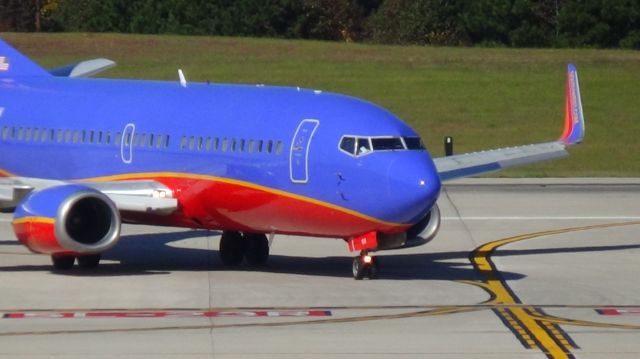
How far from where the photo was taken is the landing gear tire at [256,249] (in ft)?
102

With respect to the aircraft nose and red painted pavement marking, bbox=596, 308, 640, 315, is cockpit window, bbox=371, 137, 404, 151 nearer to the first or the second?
the aircraft nose

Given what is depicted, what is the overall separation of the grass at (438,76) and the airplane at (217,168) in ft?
97.7

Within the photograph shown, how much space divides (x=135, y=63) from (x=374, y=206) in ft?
199

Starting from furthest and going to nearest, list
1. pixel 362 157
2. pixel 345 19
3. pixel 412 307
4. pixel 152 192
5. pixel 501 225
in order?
1. pixel 345 19
2. pixel 501 225
3. pixel 152 192
4. pixel 362 157
5. pixel 412 307

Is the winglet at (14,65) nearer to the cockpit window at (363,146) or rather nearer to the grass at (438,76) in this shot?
the cockpit window at (363,146)

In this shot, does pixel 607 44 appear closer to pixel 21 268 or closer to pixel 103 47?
pixel 103 47

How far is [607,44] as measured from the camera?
107m

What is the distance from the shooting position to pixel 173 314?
24.3 metres

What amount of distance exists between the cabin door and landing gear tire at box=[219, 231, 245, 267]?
3.63 metres

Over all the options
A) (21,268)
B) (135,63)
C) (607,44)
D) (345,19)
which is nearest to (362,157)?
(21,268)

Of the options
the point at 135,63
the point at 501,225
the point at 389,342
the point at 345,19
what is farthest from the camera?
the point at 345,19

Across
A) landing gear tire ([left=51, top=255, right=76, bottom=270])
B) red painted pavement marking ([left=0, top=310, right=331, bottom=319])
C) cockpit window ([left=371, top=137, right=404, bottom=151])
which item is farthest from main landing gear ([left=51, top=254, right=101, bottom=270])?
cockpit window ([left=371, top=137, right=404, bottom=151])

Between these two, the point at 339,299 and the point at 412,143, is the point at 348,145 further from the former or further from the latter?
the point at 339,299

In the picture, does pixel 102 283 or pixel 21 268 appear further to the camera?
pixel 21 268
